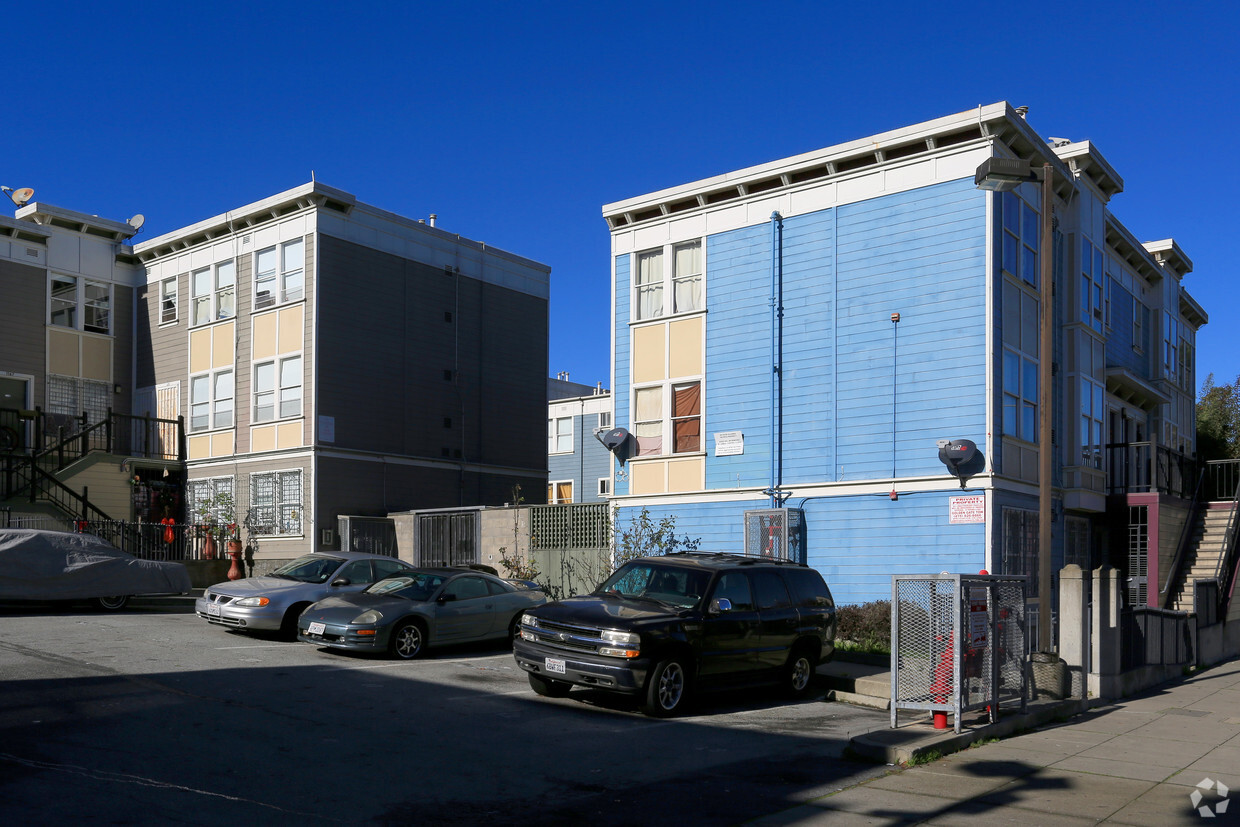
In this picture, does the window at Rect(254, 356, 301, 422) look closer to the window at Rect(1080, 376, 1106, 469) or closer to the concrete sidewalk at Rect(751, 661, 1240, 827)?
the window at Rect(1080, 376, 1106, 469)

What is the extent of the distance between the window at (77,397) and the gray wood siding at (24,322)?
34 centimetres

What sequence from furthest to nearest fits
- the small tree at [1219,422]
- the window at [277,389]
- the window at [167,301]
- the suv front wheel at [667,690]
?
1. the small tree at [1219,422]
2. the window at [167,301]
3. the window at [277,389]
4. the suv front wheel at [667,690]

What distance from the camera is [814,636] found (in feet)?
45.9

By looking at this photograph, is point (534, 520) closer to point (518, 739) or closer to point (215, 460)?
point (215, 460)

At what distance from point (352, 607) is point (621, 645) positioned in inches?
207

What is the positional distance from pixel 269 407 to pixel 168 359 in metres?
5.57

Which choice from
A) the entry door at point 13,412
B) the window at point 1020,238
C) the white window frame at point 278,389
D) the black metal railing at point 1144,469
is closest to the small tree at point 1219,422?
the black metal railing at point 1144,469

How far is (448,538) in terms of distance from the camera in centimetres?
2600

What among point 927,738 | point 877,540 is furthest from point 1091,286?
point 927,738

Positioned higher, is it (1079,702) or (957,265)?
(957,265)

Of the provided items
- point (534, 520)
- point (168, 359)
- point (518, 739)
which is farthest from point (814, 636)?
point (168, 359)

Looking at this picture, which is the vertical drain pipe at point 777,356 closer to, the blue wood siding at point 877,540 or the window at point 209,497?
the blue wood siding at point 877,540

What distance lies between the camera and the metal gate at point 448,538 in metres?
25.5

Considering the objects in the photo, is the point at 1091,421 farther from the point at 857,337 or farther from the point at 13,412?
the point at 13,412
